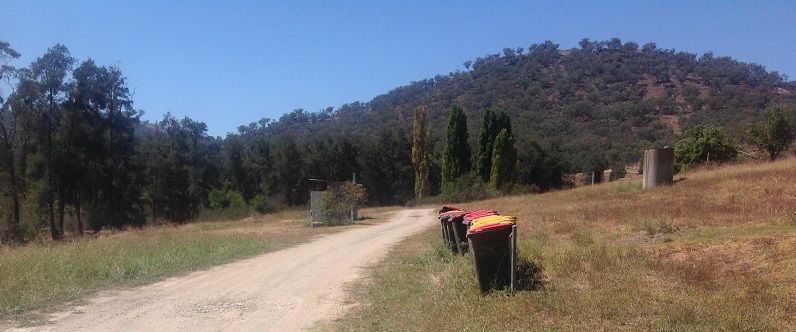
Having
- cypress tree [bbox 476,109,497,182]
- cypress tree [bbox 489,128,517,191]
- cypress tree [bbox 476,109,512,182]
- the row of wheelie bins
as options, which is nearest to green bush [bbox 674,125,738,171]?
cypress tree [bbox 489,128,517,191]

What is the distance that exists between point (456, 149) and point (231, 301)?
54.5 metres

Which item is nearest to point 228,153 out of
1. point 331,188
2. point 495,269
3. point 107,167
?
point 107,167

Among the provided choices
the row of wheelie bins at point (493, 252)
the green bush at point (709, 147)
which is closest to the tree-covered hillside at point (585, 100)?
the green bush at point (709, 147)

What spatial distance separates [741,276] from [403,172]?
68.7 metres

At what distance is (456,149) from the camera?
6406cm

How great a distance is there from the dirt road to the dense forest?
26.3 m

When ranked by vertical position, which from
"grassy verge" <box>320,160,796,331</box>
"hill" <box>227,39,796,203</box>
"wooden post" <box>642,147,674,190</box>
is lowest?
"grassy verge" <box>320,160,796,331</box>

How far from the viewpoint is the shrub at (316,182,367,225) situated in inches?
1374

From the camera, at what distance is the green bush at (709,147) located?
158 feet

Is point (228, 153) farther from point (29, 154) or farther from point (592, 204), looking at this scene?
point (592, 204)

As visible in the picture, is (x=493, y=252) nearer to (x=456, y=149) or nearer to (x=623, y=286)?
(x=623, y=286)

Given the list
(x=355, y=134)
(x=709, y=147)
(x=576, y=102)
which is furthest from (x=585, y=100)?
(x=709, y=147)

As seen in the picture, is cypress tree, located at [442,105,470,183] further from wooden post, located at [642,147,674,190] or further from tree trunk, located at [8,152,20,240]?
tree trunk, located at [8,152,20,240]

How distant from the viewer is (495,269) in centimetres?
926
